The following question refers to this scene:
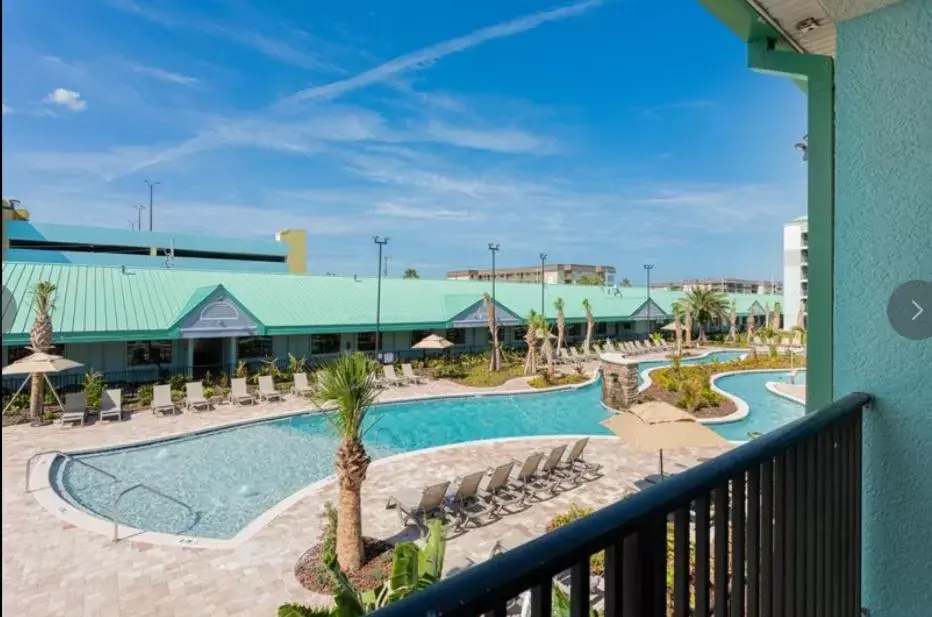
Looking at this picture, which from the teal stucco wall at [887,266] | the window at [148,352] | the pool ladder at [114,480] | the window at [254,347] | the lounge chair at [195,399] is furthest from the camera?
the window at [254,347]

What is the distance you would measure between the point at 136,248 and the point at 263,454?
171 ft

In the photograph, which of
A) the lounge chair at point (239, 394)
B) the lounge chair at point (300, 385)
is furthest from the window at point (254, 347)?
the lounge chair at point (239, 394)

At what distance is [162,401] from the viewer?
18266 mm

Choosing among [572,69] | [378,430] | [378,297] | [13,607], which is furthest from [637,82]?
[13,607]

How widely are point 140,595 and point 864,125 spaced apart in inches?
373

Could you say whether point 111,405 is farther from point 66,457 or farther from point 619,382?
point 619,382

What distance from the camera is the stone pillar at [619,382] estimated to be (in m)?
20.4

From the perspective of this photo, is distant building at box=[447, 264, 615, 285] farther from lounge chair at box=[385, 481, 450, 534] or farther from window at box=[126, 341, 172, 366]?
lounge chair at box=[385, 481, 450, 534]

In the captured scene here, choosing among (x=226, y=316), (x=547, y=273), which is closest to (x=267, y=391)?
(x=226, y=316)

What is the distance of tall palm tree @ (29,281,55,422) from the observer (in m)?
16.8

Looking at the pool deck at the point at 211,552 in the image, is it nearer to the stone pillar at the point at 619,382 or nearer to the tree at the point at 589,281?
the stone pillar at the point at 619,382

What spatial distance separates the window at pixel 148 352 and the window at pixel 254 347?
2924 millimetres

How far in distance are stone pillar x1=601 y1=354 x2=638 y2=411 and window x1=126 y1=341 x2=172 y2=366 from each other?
60.5 ft

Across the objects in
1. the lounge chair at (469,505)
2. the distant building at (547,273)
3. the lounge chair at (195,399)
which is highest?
the distant building at (547,273)
